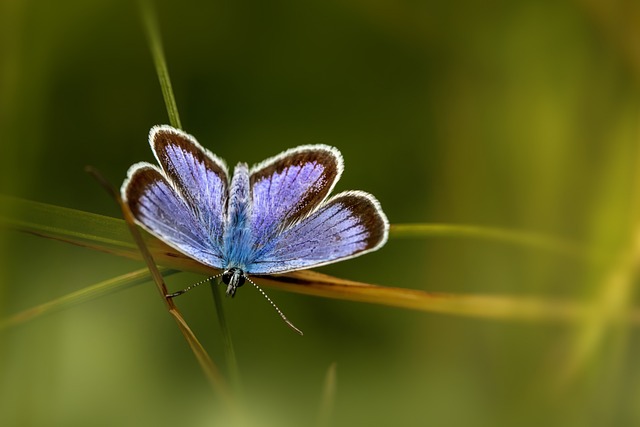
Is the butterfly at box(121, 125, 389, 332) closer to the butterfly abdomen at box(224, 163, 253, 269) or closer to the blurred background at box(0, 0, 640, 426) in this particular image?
the butterfly abdomen at box(224, 163, 253, 269)

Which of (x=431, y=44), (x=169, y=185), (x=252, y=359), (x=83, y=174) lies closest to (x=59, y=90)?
(x=83, y=174)

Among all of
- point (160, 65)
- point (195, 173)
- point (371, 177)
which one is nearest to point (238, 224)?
point (195, 173)

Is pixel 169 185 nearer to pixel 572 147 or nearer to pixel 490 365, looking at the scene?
pixel 490 365

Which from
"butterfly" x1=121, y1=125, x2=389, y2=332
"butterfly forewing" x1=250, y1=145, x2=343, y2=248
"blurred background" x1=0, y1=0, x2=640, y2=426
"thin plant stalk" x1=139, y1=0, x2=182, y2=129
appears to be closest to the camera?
"thin plant stalk" x1=139, y1=0, x2=182, y2=129

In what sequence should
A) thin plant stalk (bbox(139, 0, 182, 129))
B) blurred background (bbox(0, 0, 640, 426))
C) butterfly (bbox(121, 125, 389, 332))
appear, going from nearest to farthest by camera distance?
thin plant stalk (bbox(139, 0, 182, 129)), butterfly (bbox(121, 125, 389, 332)), blurred background (bbox(0, 0, 640, 426))

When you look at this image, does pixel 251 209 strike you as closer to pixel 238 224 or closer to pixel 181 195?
pixel 238 224

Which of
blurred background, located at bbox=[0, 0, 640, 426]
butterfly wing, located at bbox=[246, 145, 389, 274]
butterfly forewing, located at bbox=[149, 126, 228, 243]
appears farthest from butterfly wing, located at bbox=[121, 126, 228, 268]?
blurred background, located at bbox=[0, 0, 640, 426]

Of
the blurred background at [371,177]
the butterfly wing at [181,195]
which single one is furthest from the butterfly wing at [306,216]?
the blurred background at [371,177]

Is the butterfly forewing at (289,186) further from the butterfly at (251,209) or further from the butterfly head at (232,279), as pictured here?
the butterfly head at (232,279)
